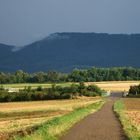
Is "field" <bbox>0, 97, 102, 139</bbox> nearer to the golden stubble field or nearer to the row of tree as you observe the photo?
the golden stubble field

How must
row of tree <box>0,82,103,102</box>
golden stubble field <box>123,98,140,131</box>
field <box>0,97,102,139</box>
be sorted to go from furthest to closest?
row of tree <box>0,82,103,102</box>
golden stubble field <box>123,98,140,131</box>
field <box>0,97,102,139</box>

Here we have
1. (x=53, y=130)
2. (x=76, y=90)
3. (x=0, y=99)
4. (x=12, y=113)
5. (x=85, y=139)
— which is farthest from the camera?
(x=76, y=90)

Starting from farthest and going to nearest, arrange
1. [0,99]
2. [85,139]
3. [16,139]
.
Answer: [0,99] < [85,139] < [16,139]

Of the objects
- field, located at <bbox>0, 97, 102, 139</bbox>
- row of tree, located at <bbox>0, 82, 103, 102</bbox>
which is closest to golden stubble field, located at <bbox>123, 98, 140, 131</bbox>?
field, located at <bbox>0, 97, 102, 139</bbox>

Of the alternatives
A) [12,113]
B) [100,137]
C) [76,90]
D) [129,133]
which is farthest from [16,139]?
[76,90]

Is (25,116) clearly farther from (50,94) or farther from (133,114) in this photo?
(50,94)

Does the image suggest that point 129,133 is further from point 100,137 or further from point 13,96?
point 13,96

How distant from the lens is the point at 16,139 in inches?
862

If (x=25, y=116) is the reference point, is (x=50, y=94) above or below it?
above

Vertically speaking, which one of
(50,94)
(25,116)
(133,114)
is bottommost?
(25,116)

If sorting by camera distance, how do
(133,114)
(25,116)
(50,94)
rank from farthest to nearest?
(50,94) → (25,116) → (133,114)

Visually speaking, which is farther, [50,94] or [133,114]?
[50,94]

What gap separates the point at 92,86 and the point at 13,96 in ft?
97.9

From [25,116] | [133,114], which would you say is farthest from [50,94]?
→ [133,114]
